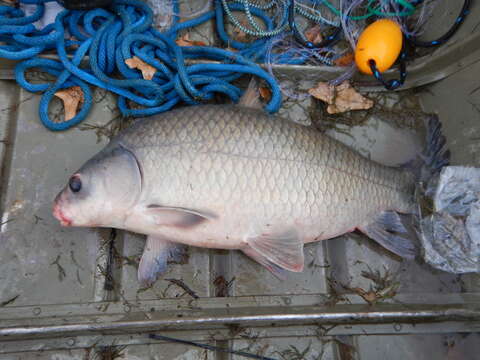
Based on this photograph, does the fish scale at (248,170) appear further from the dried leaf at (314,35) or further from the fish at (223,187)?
the dried leaf at (314,35)

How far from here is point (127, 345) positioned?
173 cm

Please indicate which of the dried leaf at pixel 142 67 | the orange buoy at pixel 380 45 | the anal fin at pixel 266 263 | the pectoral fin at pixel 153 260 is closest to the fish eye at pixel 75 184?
the pectoral fin at pixel 153 260

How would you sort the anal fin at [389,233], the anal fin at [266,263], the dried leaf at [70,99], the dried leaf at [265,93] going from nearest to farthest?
1. the anal fin at [266,263]
2. the anal fin at [389,233]
3. the dried leaf at [70,99]
4. the dried leaf at [265,93]

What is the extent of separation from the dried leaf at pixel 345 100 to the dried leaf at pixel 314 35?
0.37m

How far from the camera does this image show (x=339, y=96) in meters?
2.28

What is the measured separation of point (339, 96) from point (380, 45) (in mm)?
366

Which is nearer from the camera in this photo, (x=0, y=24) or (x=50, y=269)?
(x=50, y=269)

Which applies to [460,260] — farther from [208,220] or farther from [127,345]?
[127,345]

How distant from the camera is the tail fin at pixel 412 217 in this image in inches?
77.0

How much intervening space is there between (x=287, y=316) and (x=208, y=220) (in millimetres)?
567

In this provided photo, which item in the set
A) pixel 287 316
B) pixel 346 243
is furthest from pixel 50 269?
pixel 346 243

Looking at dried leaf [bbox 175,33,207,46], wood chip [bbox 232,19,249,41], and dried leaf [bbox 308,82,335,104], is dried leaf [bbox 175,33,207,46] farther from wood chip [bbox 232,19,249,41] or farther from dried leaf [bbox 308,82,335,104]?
dried leaf [bbox 308,82,335,104]

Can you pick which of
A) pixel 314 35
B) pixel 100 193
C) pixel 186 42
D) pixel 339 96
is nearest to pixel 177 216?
pixel 100 193

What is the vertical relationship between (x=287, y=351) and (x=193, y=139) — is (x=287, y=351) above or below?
below
